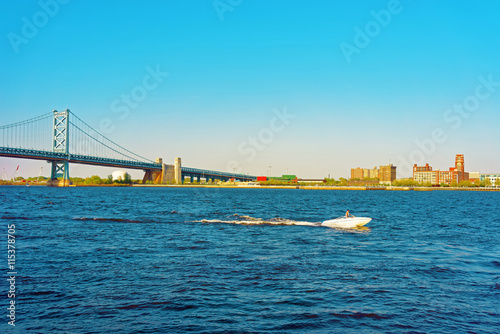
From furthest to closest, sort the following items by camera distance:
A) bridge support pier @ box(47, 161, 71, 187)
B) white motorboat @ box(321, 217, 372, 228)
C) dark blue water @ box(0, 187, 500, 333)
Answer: bridge support pier @ box(47, 161, 71, 187)
white motorboat @ box(321, 217, 372, 228)
dark blue water @ box(0, 187, 500, 333)

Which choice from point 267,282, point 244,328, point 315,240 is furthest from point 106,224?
point 244,328

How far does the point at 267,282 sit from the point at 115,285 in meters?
6.16

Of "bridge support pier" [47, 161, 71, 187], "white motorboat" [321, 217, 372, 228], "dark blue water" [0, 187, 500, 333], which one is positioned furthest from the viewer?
"bridge support pier" [47, 161, 71, 187]

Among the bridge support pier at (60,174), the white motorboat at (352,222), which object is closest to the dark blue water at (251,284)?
the white motorboat at (352,222)

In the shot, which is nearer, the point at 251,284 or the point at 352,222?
the point at 251,284

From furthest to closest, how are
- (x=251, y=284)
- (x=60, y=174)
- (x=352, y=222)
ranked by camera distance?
(x=60, y=174), (x=352, y=222), (x=251, y=284)

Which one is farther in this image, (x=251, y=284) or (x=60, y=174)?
(x=60, y=174)

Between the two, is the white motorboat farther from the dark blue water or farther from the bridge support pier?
the bridge support pier

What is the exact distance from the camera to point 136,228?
3338 cm

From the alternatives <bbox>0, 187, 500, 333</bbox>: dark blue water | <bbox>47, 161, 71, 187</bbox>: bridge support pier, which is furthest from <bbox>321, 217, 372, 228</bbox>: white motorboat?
<bbox>47, 161, 71, 187</bbox>: bridge support pier

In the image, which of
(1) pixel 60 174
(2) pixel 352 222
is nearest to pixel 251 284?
(2) pixel 352 222

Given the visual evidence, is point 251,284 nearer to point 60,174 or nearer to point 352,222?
point 352,222

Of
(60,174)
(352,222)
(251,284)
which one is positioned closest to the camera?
(251,284)

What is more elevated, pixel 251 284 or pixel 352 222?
pixel 352 222
